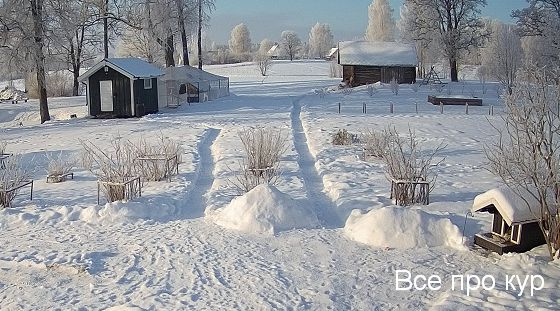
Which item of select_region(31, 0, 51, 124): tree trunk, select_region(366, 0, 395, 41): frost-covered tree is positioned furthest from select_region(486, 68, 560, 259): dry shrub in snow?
select_region(366, 0, 395, 41): frost-covered tree

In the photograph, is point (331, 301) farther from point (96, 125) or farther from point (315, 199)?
point (96, 125)

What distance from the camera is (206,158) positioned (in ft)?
53.2

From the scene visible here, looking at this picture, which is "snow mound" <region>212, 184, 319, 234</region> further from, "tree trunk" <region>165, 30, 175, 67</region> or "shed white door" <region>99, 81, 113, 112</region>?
"tree trunk" <region>165, 30, 175, 67</region>

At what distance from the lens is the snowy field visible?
22.6 feet

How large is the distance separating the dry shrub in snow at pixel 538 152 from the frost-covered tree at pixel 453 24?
3994 centimetres

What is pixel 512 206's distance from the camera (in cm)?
798

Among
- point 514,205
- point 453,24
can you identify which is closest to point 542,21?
point 453,24

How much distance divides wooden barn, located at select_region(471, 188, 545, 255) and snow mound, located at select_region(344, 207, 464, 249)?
559 millimetres

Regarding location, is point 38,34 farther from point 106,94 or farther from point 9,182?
point 9,182

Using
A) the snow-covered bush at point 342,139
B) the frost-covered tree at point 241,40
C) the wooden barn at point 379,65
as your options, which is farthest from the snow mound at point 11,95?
the frost-covered tree at point 241,40

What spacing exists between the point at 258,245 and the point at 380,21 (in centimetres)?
7745

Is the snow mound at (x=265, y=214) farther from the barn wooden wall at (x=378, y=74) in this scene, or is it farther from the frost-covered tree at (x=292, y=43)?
the frost-covered tree at (x=292, y=43)

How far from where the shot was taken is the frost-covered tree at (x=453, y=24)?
151ft

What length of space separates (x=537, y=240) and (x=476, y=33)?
43106 mm
